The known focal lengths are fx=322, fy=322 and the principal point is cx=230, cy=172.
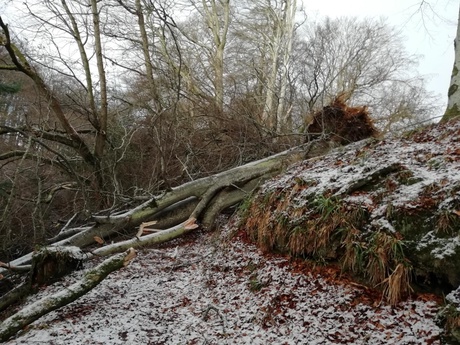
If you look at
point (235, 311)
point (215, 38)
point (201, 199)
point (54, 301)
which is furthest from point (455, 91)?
point (215, 38)

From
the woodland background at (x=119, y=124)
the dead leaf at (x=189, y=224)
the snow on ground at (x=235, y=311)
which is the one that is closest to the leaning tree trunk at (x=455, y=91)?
the woodland background at (x=119, y=124)

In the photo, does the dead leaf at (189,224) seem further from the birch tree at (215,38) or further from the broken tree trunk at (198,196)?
the birch tree at (215,38)

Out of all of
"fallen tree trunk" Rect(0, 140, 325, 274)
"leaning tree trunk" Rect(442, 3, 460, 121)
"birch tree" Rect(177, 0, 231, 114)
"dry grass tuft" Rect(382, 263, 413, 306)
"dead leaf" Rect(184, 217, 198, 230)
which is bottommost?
"dry grass tuft" Rect(382, 263, 413, 306)

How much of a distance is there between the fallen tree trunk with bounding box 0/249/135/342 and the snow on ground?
0.48ft

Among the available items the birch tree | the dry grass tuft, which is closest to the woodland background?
the birch tree

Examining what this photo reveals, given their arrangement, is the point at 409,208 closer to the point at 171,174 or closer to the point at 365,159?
the point at 365,159

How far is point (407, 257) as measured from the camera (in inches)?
117

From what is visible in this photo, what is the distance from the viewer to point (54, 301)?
351 centimetres

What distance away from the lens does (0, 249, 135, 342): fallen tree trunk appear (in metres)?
3.21

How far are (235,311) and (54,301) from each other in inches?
77.9

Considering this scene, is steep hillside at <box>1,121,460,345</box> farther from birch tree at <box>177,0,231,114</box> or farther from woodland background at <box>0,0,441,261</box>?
birch tree at <box>177,0,231,114</box>

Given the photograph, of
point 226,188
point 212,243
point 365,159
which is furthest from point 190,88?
point 365,159

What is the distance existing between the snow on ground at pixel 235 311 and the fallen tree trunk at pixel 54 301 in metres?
0.15

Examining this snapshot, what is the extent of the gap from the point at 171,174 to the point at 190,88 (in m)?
3.93
